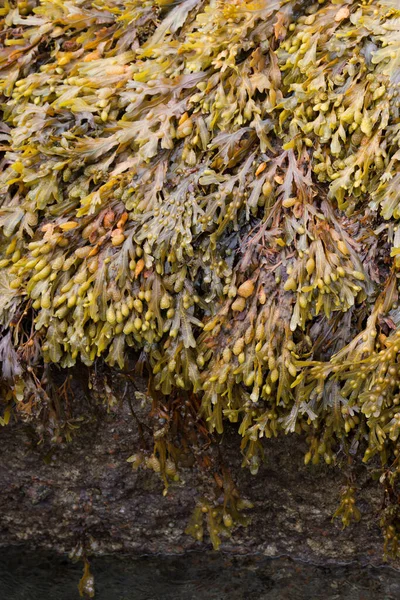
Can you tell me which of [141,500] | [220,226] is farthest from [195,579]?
[220,226]

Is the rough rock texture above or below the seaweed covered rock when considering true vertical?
below

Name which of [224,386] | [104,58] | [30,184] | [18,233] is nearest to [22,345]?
[18,233]

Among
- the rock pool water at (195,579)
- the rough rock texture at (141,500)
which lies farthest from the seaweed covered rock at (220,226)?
the rock pool water at (195,579)

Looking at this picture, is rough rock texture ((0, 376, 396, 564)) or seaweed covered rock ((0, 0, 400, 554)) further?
rough rock texture ((0, 376, 396, 564))

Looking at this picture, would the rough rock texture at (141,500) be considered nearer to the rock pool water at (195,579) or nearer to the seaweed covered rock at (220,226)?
the rock pool water at (195,579)

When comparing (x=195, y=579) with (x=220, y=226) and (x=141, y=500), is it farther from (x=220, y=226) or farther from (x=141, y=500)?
(x=220, y=226)

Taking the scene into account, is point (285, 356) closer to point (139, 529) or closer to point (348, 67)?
point (348, 67)

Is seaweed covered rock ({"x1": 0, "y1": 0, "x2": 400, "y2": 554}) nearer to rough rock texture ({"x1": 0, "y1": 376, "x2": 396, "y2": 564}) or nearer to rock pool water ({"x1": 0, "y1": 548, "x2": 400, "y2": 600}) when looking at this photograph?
rough rock texture ({"x1": 0, "y1": 376, "x2": 396, "y2": 564})

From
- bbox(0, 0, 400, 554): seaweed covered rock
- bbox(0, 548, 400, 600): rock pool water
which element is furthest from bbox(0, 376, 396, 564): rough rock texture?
bbox(0, 0, 400, 554): seaweed covered rock
